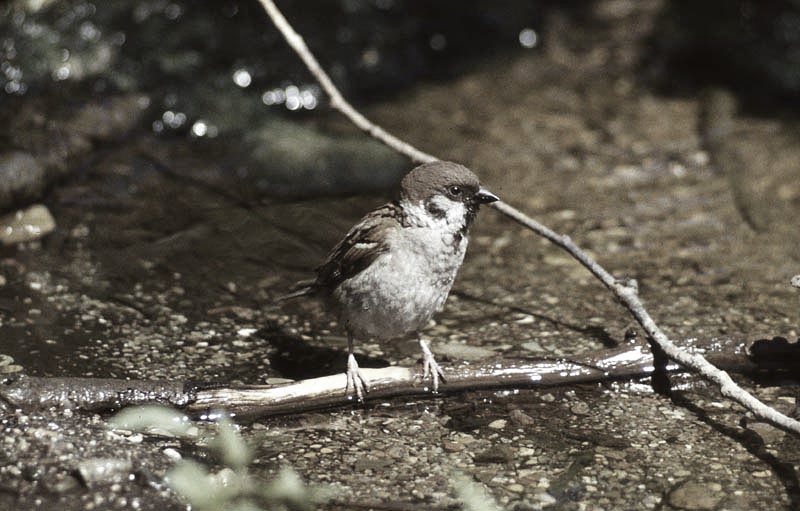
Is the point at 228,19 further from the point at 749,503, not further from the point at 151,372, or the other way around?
the point at 749,503

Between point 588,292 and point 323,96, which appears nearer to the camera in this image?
point 588,292

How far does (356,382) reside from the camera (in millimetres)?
3943

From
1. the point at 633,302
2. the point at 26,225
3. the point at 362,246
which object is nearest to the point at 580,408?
the point at 633,302

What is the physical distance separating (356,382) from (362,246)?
574mm

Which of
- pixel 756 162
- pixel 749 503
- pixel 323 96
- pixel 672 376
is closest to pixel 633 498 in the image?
pixel 749 503

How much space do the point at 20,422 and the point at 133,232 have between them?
91.2 inches

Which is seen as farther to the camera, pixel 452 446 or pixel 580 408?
pixel 580 408

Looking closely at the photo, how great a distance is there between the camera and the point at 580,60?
27.7ft

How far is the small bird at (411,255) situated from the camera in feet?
13.3

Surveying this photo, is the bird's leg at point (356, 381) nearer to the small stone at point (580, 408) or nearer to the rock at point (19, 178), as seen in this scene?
the small stone at point (580, 408)

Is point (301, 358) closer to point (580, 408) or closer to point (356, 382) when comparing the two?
point (356, 382)

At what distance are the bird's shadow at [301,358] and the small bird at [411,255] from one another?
0.36 m

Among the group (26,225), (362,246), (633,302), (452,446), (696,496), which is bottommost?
(696,496)

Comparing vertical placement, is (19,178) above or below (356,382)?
above
